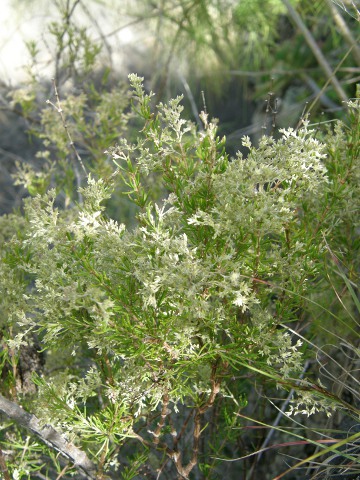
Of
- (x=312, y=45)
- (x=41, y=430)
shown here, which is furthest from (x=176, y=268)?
(x=312, y=45)

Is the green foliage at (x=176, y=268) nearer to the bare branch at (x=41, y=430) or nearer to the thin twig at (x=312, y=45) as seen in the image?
the bare branch at (x=41, y=430)

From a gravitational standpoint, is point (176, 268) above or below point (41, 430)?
above

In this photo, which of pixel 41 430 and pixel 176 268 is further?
pixel 41 430

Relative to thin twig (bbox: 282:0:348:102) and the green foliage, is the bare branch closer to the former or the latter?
the green foliage

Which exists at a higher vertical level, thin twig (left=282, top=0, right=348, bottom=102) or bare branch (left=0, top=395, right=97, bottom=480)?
thin twig (left=282, top=0, right=348, bottom=102)

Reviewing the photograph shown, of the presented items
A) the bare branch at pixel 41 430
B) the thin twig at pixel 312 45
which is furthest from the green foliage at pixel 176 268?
the thin twig at pixel 312 45

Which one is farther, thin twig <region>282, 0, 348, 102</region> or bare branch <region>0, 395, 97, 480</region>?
thin twig <region>282, 0, 348, 102</region>

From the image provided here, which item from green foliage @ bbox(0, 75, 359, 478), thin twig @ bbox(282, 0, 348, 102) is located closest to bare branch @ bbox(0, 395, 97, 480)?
green foliage @ bbox(0, 75, 359, 478)

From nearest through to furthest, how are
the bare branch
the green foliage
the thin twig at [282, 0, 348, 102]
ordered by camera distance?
1. the green foliage
2. the bare branch
3. the thin twig at [282, 0, 348, 102]

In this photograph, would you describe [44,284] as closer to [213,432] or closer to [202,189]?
[202,189]

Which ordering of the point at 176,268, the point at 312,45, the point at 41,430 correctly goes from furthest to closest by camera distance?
the point at 312,45 < the point at 41,430 < the point at 176,268

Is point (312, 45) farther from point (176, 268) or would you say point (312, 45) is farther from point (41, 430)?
point (41, 430)

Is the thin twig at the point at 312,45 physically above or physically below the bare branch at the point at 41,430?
above
